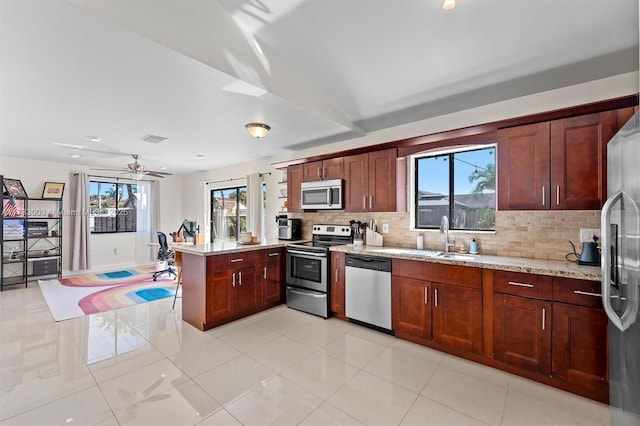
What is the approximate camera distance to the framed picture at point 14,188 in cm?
512

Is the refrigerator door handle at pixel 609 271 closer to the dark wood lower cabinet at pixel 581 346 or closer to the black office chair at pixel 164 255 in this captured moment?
the dark wood lower cabinet at pixel 581 346

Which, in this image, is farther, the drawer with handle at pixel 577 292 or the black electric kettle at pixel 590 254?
the black electric kettle at pixel 590 254

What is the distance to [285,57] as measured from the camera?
262 cm

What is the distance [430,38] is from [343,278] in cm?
264

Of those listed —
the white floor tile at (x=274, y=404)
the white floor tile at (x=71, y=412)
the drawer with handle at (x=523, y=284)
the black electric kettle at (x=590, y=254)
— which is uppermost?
the black electric kettle at (x=590, y=254)

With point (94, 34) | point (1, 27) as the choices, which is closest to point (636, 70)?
point (94, 34)

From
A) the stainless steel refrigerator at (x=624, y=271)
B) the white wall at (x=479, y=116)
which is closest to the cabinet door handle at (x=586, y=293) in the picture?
the stainless steel refrigerator at (x=624, y=271)

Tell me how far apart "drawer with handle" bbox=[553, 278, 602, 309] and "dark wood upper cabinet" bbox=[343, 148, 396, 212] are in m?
1.73

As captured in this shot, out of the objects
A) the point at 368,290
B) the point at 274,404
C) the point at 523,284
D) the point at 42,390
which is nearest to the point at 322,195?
the point at 368,290

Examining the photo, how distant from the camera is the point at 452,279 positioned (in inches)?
104

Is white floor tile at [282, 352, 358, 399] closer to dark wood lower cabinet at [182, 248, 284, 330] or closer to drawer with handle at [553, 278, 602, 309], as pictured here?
dark wood lower cabinet at [182, 248, 284, 330]

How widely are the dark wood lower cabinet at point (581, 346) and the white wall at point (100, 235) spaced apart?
8102 mm

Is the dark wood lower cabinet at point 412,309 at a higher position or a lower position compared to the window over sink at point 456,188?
lower

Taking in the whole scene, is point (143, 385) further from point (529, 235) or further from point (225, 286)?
point (529, 235)
